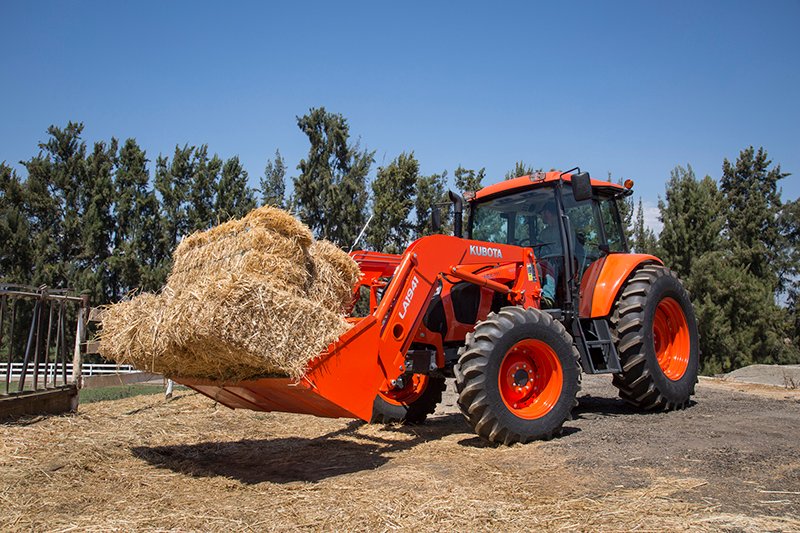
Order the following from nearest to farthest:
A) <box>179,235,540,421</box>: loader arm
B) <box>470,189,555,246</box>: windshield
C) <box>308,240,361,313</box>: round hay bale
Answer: <box>179,235,540,421</box>: loader arm
<box>308,240,361,313</box>: round hay bale
<box>470,189,555,246</box>: windshield

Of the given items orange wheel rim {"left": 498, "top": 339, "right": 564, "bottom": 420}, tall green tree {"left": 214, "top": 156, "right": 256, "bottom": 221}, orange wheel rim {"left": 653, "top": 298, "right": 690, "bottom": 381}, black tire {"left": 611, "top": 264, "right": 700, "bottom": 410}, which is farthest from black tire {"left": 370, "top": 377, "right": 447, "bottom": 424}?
tall green tree {"left": 214, "top": 156, "right": 256, "bottom": 221}

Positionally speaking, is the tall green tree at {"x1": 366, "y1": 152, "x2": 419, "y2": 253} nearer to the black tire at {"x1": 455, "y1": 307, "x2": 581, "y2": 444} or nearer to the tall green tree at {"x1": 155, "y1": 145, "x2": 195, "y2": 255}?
the tall green tree at {"x1": 155, "y1": 145, "x2": 195, "y2": 255}

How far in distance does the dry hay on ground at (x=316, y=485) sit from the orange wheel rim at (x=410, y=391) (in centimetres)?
38

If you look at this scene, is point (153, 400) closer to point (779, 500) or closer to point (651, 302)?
point (651, 302)

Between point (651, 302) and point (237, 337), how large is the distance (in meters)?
5.11

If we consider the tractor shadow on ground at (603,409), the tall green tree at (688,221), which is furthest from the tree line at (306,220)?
the tractor shadow on ground at (603,409)

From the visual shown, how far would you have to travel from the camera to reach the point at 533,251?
7875 mm

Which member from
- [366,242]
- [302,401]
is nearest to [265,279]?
[302,401]

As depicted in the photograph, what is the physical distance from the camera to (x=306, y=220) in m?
32.5

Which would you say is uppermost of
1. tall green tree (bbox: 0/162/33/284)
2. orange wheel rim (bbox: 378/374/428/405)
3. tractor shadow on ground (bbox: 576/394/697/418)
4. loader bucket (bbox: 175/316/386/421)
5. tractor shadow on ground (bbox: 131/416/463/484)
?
tall green tree (bbox: 0/162/33/284)

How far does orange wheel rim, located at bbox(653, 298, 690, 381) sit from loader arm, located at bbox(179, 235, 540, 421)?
230 cm

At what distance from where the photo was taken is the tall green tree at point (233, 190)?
3366 cm

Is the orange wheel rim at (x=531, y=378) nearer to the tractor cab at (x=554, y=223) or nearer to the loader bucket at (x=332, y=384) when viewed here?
the tractor cab at (x=554, y=223)

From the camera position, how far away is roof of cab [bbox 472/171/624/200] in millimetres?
7819
